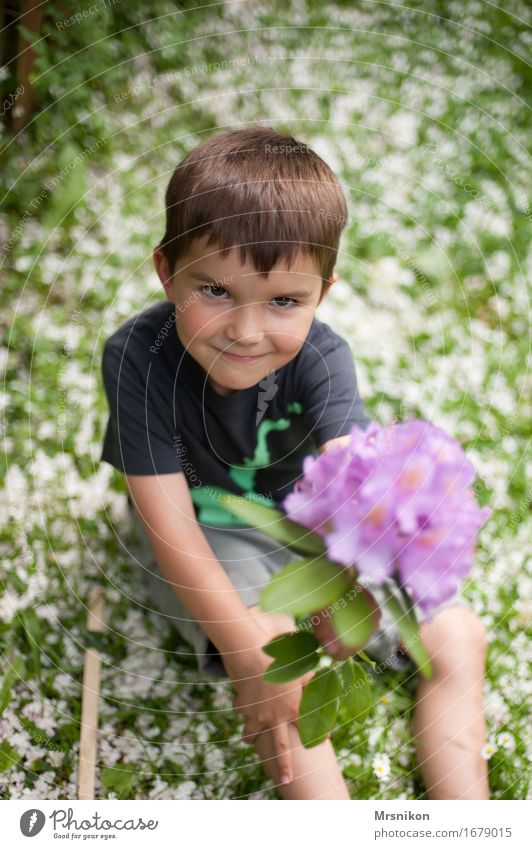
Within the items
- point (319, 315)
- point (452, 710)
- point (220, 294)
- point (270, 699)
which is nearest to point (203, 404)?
point (220, 294)

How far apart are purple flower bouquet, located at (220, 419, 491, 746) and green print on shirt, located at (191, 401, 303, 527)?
0.25 meters

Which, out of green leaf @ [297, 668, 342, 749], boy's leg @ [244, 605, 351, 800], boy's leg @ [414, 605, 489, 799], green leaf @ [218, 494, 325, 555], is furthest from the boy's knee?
green leaf @ [218, 494, 325, 555]

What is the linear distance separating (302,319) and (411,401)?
486 mm

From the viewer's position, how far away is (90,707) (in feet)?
2.68

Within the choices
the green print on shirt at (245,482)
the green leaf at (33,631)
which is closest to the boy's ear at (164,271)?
the green print on shirt at (245,482)

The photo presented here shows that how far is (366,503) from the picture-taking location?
454 mm

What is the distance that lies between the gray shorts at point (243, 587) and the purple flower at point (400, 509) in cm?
33

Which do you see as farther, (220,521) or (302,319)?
(220,521)

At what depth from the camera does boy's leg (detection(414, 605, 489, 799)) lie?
791mm

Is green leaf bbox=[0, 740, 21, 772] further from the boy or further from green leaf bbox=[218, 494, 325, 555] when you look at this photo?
green leaf bbox=[218, 494, 325, 555]

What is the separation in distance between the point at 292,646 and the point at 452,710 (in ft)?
1.00

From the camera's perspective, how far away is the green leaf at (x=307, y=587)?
0.50 m

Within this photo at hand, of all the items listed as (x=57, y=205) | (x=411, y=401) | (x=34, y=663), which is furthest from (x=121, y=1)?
(x=34, y=663)
